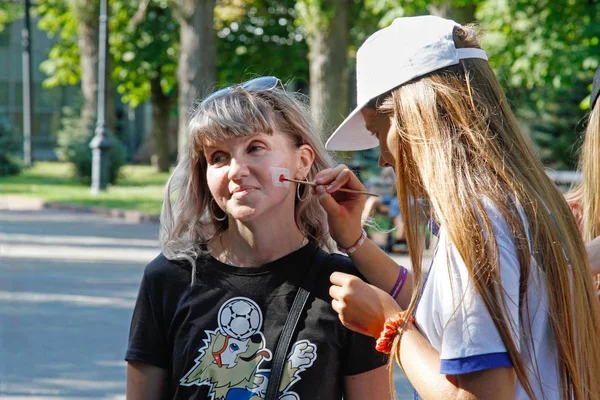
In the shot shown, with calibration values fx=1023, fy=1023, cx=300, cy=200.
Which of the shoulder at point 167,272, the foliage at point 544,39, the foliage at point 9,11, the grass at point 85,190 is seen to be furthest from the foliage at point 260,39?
the shoulder at point 167,272

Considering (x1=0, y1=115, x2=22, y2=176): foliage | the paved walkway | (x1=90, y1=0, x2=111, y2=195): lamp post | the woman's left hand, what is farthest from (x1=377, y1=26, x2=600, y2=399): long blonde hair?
(x1=0, y1=115, x2=22, y2=176): foliage

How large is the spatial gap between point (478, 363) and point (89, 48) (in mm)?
29544

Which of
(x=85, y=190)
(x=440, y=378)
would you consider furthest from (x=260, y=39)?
(x=440, y=378)

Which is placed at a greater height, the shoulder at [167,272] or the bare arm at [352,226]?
the bare arm at [352,226]

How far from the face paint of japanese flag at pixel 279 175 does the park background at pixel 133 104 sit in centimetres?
39

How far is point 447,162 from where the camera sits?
6.46 feet

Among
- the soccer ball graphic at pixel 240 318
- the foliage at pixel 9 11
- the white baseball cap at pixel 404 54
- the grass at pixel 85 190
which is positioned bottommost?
the grass at pixel 85 190

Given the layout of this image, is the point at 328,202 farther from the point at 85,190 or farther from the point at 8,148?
the point at 8,148

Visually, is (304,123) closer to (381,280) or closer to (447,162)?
(381,280)

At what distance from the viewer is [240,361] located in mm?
2631

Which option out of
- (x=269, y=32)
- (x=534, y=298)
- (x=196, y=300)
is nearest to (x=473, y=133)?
(x=534, y=298)

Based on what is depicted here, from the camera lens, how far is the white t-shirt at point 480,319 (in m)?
1.87

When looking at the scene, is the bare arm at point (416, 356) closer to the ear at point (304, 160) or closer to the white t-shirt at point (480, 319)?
the white t-shirt at point (480, 319)

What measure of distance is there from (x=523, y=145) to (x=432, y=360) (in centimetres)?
47
